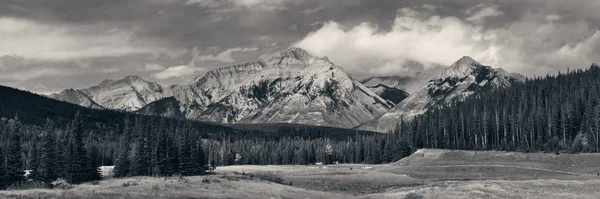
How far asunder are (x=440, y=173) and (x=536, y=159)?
23.3 m

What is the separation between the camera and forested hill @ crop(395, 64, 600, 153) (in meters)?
139

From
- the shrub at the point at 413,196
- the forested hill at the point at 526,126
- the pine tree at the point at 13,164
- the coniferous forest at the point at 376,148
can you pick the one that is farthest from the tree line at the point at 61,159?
the forested hill at the point at 526,126

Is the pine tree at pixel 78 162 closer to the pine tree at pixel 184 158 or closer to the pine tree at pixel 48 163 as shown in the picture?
the pine tree at pixel 48 163

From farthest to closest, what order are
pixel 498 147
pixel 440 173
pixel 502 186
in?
pixel 498 147
pixel 440 173
pixel 502 186

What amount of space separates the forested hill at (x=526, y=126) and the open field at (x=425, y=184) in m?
18.2

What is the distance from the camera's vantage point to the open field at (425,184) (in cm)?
5141

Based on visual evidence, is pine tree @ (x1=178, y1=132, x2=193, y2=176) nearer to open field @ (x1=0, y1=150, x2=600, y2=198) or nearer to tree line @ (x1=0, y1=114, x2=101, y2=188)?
open field @ (x1=0, y1=150, x2=600, y2=198)

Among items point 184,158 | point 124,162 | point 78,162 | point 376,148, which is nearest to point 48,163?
point 78,162

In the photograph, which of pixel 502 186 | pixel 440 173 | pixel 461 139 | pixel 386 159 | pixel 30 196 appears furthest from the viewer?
pixel 386 159

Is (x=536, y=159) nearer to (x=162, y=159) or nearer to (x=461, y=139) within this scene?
(x=461, y=139)

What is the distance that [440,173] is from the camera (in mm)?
112125

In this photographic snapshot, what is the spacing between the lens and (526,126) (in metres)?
155

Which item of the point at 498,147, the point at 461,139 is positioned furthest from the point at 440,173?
the point at 461,139

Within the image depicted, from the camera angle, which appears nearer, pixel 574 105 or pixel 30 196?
pixel 30 196
